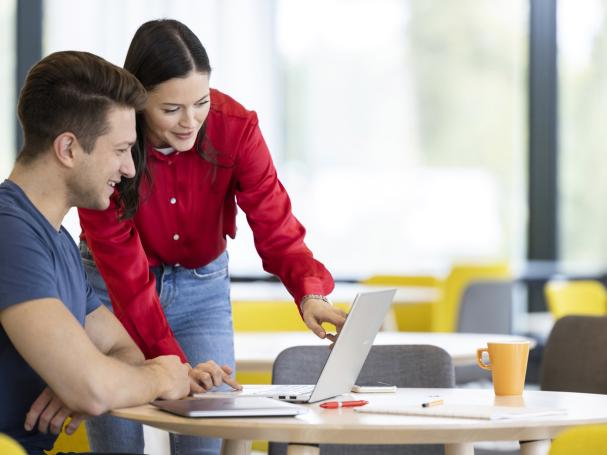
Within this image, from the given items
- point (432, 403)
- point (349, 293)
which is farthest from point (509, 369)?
point (349, 293)

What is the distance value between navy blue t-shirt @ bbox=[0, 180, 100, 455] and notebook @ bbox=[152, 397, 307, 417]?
0.70ft

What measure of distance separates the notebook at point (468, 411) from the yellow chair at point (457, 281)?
156 inches

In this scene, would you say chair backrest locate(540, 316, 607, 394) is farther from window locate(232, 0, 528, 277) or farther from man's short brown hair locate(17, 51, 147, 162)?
window locate(232, 0, 528, 277)

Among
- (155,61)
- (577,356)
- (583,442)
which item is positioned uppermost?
(155,61)

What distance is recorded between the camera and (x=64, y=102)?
1.92 meters

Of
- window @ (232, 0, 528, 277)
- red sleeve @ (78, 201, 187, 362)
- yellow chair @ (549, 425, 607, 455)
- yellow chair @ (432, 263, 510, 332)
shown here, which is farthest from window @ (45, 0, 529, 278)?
yellow chair @ (549, 425, 607, 455)

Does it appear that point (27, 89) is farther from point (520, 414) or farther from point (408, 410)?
point (520, 414)

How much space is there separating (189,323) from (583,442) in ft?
4.48

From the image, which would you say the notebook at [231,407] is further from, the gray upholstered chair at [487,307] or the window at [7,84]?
the window at [7,84]

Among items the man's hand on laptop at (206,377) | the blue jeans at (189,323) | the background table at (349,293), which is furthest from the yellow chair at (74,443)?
the background table at (349,293)

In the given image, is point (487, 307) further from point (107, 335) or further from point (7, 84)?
point (107, 335)

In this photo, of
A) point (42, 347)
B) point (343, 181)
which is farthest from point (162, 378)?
point (343, 181)

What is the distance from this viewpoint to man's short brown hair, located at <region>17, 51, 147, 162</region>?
1.92 metres

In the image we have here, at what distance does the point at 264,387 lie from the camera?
2.24 meters
